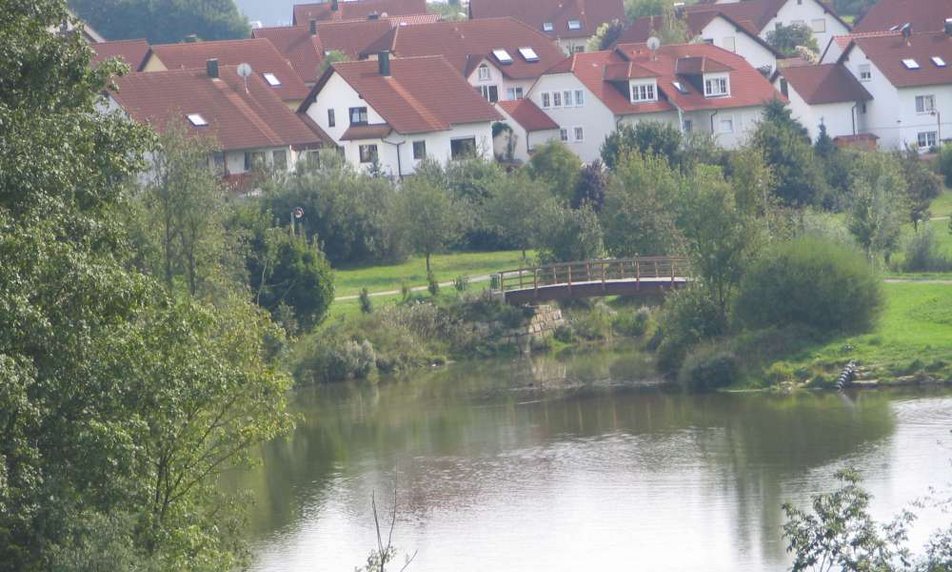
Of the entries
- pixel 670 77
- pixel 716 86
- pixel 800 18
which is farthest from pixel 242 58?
pixel 800 18

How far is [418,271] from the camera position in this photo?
180 ft

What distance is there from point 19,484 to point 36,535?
0.76 meters

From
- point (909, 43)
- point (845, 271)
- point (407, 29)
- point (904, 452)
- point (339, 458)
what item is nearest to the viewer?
point (904, 452)

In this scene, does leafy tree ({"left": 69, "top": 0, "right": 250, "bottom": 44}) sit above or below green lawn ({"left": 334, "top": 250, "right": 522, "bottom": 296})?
above

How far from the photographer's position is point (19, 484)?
19.5 meters

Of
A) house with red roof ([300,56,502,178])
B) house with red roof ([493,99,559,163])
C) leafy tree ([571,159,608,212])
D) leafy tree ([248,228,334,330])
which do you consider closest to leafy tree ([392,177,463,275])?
leafy tree ([571,159,608,212])

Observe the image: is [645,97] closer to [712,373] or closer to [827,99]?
[827,99]

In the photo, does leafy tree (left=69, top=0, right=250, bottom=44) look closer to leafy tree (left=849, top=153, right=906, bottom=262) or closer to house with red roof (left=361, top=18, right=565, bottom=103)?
house with red roof (left=361, top=18, right=565, bottom=103)

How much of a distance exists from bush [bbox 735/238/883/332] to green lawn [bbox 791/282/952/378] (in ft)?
1.98

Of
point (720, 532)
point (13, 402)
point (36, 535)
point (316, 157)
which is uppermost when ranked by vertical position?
point (316, 157)

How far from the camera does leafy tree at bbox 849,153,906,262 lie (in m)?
50.0

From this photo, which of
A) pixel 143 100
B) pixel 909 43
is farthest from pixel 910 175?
pixel 143 100

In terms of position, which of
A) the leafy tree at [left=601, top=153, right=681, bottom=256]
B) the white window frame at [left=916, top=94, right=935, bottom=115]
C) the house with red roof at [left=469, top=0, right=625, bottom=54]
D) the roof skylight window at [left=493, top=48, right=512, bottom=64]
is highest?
the house with red roof at [left=469, top=0, right=625, bottom=54]

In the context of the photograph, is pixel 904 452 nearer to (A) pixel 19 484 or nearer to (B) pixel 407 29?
(A) pixel 19 484
